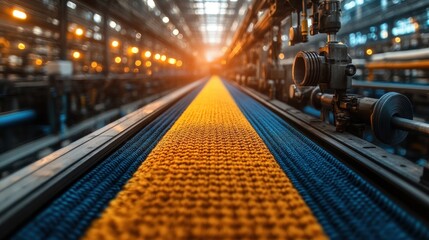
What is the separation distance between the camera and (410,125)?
1345 mm

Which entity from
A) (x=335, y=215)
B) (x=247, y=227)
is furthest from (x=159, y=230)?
(x=335, y=215)

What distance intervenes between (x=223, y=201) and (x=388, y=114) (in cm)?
110

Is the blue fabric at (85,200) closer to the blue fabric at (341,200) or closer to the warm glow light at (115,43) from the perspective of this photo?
the blue fabric at (341,200)

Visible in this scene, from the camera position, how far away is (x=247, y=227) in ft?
2.33

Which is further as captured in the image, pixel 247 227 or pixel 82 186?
pixel 82 186

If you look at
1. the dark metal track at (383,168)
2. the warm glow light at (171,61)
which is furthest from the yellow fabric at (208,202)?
the warm glow light at (171,61)

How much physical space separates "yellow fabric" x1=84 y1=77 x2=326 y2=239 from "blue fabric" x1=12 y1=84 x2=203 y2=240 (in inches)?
2.9

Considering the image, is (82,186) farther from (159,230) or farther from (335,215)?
(335,215)

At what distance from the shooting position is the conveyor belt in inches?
28.3

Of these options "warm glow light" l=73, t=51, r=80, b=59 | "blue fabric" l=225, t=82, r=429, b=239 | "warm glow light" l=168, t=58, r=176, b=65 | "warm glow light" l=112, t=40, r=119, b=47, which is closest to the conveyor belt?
"blue fabric" l=225, t=82, r=429, b=239

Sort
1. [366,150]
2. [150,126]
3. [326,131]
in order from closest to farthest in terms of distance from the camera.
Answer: [366,150] → [326,131] → [150,126]

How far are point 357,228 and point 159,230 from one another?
0.54 meters

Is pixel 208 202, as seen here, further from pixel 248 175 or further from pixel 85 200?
pixel 85 200

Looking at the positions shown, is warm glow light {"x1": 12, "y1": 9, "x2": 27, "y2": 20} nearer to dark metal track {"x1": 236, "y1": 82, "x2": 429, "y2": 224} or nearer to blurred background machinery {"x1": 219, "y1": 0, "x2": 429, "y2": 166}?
blurred background machinery {"x1": 219, "y1": 0, "x2": 429, "y2": 166}
